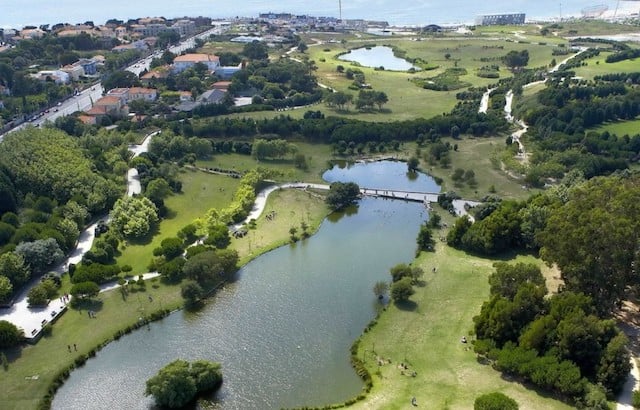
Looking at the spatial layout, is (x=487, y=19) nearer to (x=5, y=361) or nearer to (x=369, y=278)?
(x=369, y=278)

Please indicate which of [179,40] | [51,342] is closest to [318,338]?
[51,342]

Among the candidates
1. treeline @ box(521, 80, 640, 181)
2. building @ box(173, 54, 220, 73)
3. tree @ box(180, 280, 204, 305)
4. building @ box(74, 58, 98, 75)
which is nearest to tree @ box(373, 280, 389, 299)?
tree @ box(180, 280, 204, 305)

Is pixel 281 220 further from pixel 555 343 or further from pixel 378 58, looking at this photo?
pixel 378 58

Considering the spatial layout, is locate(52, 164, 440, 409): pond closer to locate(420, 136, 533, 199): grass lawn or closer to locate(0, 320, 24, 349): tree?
locate(0, 320, 24, 349): tree

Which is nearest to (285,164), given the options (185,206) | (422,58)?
(185,206)

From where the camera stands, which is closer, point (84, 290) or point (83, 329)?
point (83, 329)
